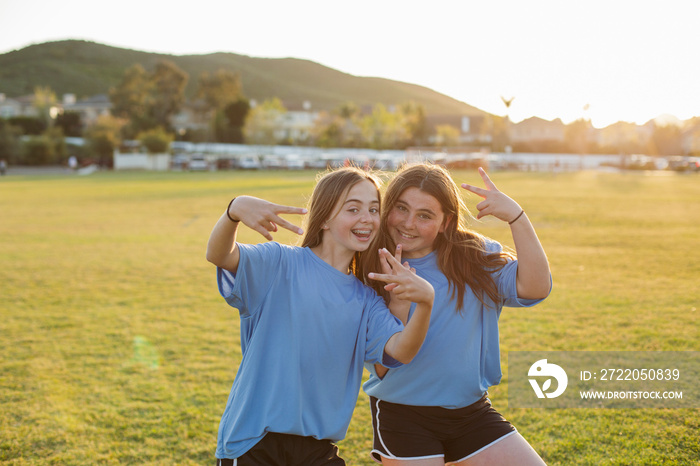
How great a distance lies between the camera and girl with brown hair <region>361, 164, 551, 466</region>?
8.64 ft

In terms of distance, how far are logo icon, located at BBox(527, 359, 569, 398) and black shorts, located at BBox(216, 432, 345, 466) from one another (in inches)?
120

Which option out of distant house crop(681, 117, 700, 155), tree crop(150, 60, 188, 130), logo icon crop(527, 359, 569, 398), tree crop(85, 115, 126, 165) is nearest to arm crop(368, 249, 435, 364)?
logo icon crop(527, 359, 569, 398)

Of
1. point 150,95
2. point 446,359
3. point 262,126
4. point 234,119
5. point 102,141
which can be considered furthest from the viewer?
point 150,95

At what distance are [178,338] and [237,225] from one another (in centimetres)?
451

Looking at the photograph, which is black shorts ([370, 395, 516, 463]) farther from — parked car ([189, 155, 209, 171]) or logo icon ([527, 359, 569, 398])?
parked car ([189, 155, 209, 171])

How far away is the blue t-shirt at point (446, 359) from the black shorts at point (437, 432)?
5 cm

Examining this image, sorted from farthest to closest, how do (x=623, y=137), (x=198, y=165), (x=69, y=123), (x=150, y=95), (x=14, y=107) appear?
(x=14, y=107), (x=150, y=95), (x=69, y=123), (x=623, y=137), (x=198, y=165)

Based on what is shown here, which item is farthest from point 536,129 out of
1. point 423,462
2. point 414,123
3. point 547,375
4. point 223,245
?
point 223,245

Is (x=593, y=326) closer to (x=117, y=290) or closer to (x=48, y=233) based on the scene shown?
(x=117, y=290)

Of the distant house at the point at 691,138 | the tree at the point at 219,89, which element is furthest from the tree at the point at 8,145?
the distant house at the point at 691,138

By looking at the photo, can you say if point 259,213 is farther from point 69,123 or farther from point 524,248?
point 69,123

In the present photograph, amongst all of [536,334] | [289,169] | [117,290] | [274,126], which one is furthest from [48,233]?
[274,126]

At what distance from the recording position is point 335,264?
258cm

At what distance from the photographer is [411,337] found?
2256mm
